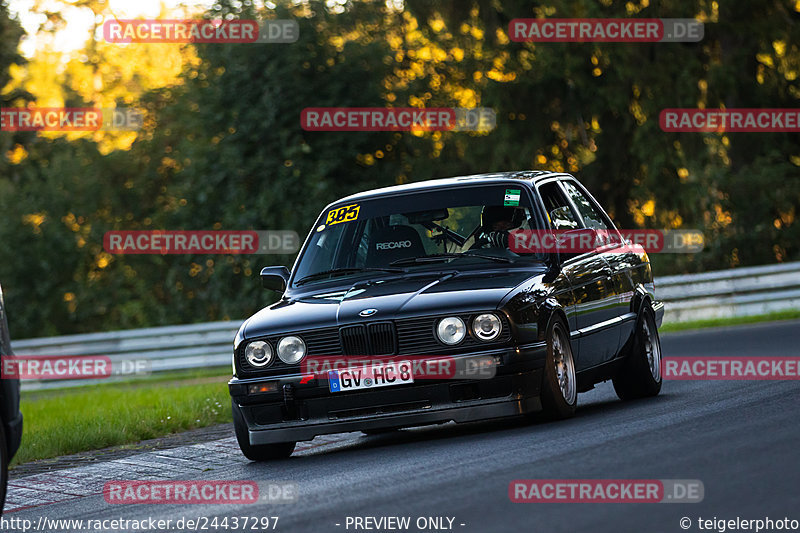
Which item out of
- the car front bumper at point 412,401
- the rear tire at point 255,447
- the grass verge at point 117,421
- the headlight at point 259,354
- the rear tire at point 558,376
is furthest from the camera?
the grass verge at point 117,421

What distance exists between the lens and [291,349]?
899cm

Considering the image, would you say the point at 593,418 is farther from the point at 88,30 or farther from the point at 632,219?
the point at 88,30

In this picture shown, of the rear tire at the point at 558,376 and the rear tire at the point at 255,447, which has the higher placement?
the rear tire at the point at 558,376

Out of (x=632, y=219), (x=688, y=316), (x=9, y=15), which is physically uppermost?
(x=9, y=15)

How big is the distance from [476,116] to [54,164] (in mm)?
14766

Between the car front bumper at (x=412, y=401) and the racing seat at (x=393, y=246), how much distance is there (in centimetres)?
146

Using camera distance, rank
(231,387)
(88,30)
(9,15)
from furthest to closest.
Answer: (88,30)
(9,15)
(231,387)

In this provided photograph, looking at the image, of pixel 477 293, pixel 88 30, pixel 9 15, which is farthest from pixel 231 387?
pixel 88 30

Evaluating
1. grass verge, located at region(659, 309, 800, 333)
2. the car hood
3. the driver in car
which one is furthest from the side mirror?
grass verge, located at region(659, 309, 800, 333)

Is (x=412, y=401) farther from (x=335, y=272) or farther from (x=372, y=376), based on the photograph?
(x=335, y=272)

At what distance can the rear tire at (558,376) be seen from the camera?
8945 millimetres

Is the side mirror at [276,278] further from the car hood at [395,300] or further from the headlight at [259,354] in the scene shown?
the headlight at [259,354]

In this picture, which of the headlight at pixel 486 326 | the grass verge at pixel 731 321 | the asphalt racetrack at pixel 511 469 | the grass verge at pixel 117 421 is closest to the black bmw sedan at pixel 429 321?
the headlight at pixel 486 326

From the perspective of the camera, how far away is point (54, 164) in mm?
40406
